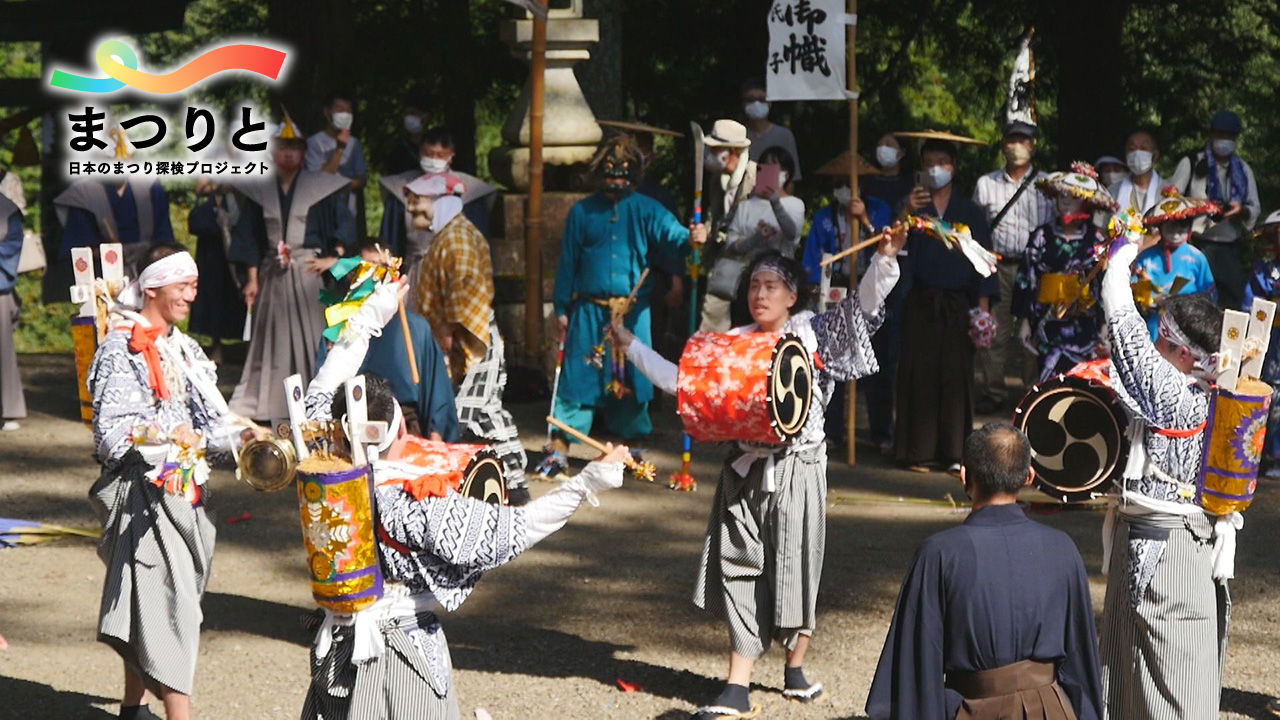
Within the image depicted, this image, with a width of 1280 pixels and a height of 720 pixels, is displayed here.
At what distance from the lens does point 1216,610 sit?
19.5 ft

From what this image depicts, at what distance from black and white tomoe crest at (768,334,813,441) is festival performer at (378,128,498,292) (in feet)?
13.2

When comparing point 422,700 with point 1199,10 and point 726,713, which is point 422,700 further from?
point 1199,10

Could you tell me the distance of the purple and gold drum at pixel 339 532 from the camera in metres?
4.84

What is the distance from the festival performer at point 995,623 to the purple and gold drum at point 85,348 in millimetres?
3229

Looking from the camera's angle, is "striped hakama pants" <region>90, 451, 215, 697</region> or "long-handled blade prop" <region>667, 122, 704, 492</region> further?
"long-handled blade prop" <region>667, 122, 704, 492</region>

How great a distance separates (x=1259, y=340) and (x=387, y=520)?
2799 millimetres

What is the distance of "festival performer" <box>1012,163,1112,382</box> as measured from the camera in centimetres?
953

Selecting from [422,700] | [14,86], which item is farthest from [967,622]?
[14,86]

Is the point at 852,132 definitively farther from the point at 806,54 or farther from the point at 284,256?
the point at 284,256

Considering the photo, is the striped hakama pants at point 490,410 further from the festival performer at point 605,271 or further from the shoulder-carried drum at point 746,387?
the shoulder-carried drum at point 746,387

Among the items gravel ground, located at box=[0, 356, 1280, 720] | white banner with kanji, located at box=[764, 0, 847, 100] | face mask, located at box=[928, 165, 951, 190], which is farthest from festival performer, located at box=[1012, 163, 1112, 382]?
white banner with kanji, located at box=[764, 0, 847, 100]

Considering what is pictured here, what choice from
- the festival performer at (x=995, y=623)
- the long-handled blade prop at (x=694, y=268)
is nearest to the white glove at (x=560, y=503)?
the festival performer at (x=995, y=623)

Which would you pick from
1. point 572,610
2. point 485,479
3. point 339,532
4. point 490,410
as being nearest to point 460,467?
point 485,479

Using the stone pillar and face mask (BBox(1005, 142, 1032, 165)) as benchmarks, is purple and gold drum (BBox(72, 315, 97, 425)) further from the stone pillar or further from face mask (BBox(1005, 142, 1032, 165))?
face mask (BBox(1005, 142, 1032, 165))
